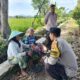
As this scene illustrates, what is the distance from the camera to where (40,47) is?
10.1 meters

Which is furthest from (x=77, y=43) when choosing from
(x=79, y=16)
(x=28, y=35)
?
(x=79, y=16)

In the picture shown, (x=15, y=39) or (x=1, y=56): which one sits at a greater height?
(x=15, y=39)

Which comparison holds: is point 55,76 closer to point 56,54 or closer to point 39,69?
point 56,54

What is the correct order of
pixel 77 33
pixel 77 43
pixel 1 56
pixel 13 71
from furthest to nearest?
pixel 77 33, pixel 77 43, pixel 1 56, pixel 13 71

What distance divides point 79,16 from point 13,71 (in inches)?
645

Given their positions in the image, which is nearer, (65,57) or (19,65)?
(65,57)

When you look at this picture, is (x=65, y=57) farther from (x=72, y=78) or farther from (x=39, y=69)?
(x=39, y=69)

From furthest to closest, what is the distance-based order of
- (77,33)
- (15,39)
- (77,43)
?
(77,33)
(77,43)
(15,39)

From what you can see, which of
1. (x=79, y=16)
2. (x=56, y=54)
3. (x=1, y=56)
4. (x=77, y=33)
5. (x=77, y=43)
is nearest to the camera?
(x=56, y=54)

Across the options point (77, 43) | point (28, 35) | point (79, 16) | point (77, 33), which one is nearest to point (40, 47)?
point (28, 35)

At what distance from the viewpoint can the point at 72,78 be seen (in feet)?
27.4

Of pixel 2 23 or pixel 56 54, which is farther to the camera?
pixel 2 23

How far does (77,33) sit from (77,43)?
4.29 m

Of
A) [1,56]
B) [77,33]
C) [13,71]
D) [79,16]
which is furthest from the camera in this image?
[79,16]
